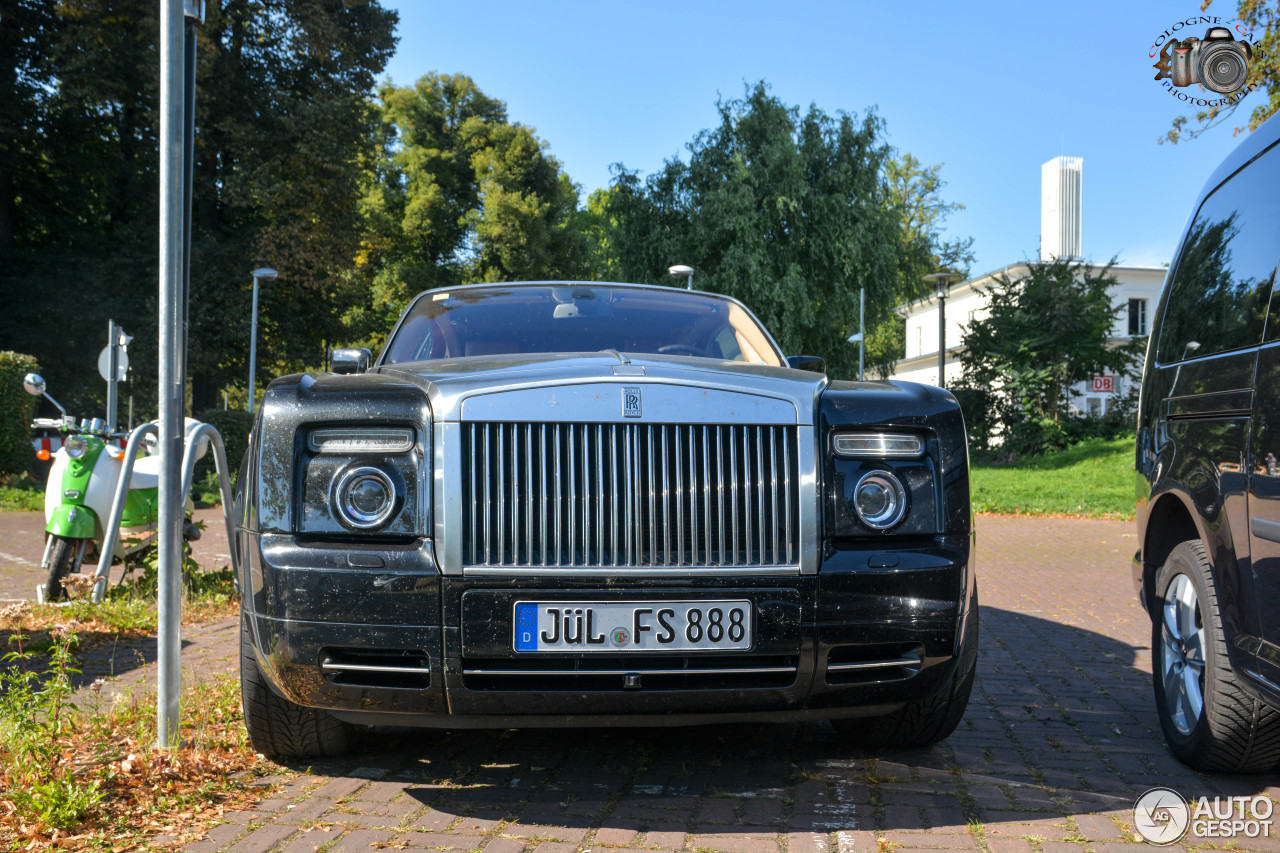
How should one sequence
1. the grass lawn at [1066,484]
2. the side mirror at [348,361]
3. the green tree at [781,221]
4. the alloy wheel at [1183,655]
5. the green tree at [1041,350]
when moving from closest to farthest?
the alloy wheel at [1183,655] → the side mirror at [348,361] → the grass lawn at [1066,484] → the green tree at [1041,350] → the green tree at [781,221]

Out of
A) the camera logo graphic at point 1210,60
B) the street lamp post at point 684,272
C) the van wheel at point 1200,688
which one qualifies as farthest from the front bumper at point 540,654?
the street lamp post at point 684,272

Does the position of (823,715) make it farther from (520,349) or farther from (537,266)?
(537,266)

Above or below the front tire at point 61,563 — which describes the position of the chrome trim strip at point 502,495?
above

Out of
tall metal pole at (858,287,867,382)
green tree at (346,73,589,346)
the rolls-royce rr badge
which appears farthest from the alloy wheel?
green tree at (346,73,589,346)

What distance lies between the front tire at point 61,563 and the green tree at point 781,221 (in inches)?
1070

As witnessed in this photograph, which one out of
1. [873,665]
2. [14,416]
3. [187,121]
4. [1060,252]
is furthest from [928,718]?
[1060,252]

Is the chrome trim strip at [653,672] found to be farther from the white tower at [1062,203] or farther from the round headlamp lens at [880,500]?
the white tower at [1062,203]

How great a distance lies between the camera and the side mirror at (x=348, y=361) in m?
4.17

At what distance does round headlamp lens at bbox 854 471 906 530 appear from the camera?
3197 mm

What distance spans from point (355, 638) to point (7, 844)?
1.09 m

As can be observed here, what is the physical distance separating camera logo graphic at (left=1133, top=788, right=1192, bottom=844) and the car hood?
5.01 ft

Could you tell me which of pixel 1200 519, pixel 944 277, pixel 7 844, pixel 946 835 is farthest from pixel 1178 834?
pixel 944 277

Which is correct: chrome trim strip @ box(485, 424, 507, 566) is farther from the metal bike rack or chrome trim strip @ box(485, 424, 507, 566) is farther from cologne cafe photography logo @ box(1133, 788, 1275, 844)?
cologne cafe photography logo @ box(1133, 788, 1275, 844)

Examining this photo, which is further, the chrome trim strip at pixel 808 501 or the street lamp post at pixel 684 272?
the street lamp post at pixel 684 272
